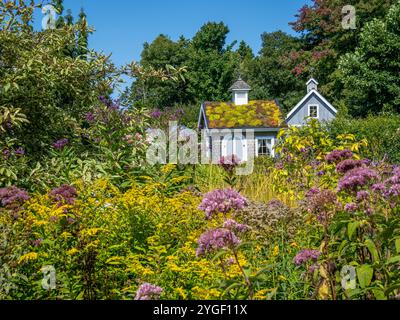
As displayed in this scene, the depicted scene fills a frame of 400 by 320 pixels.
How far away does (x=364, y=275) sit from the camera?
9.20ft

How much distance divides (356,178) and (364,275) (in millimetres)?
556

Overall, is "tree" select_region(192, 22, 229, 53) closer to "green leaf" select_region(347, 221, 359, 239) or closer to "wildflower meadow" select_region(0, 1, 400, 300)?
"wildflower meadow" select_region(0, 1, 400, 300)

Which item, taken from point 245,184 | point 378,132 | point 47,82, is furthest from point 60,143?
point 378,132

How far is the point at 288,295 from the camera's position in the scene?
3.68 meters

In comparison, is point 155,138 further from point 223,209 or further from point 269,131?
point 269,131

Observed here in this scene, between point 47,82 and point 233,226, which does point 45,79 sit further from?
point 233,226

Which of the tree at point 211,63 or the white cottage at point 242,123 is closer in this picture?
the white cottage at point 242,123

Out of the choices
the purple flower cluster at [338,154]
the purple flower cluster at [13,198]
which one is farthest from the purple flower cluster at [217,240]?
the purple flower cluster at [13,198]

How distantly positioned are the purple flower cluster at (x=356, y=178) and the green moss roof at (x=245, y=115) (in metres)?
21.5

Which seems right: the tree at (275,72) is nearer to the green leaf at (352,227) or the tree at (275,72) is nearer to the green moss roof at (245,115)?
the green moss roof at (245,115)

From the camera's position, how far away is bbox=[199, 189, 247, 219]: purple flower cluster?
272 centimetres

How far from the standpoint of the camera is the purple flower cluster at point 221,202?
8.93ft
